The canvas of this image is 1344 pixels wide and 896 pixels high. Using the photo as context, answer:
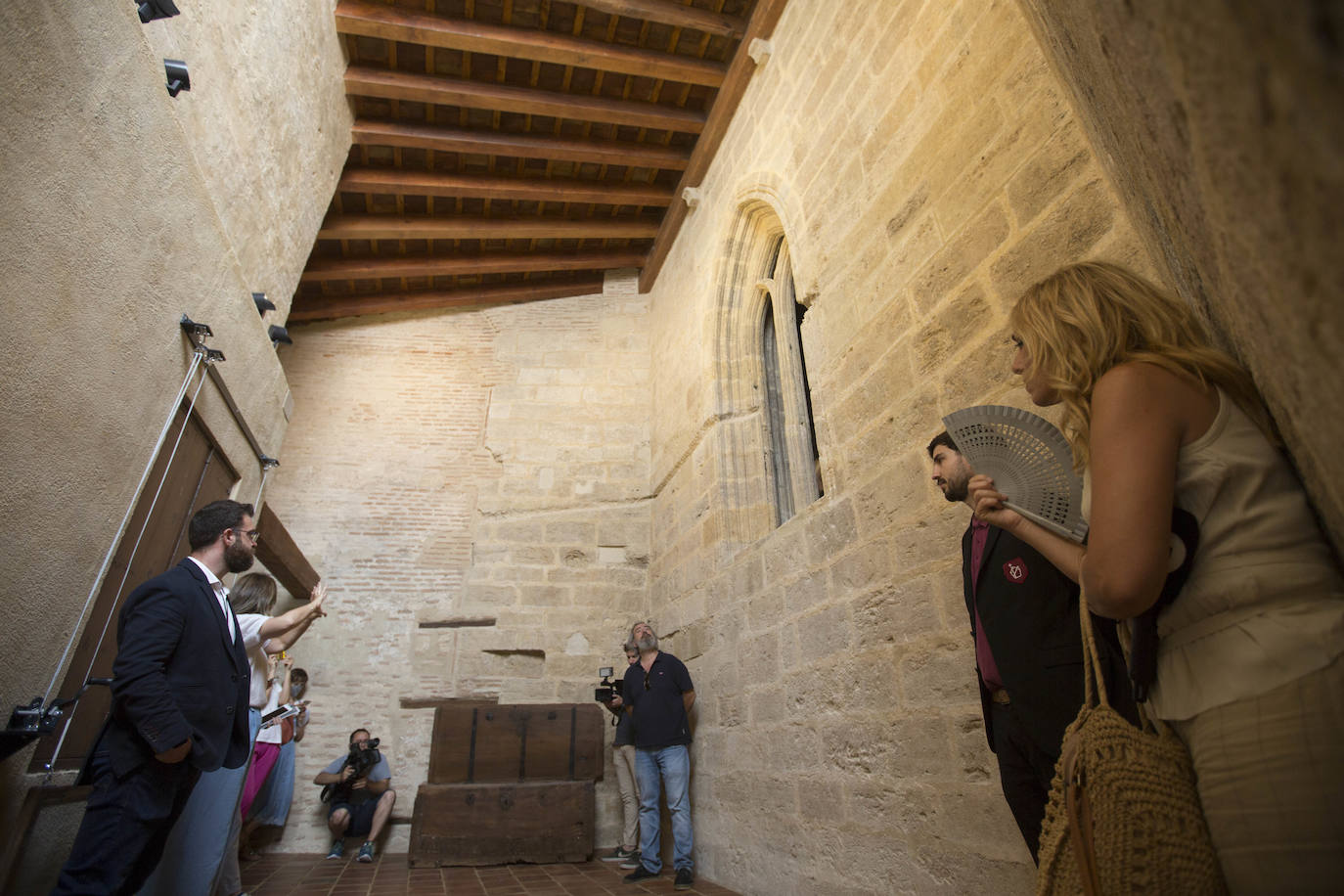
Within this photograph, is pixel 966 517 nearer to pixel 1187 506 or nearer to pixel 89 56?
pixel 1187 506

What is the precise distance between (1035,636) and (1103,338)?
768mm

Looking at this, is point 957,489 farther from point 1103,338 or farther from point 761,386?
point 761,386

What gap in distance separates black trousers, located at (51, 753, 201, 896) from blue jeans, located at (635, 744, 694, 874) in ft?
9.45

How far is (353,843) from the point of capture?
526 cm

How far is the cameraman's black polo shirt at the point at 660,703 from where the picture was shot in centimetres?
431

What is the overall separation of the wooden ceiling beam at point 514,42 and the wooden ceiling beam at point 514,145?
789 mm

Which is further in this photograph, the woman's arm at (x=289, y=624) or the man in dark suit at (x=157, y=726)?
the woman's arm at (x=289, y=624)

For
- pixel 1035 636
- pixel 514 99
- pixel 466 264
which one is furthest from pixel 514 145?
pixel 1035 636

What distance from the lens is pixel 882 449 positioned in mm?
2889

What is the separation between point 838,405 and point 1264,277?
2.74 metres

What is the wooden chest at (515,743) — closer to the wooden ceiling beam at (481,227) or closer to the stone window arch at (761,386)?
the stone window arch at (761,386)

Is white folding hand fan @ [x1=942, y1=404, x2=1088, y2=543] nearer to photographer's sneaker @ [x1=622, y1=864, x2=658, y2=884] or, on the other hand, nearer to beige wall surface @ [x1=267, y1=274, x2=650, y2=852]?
photographer's sneaker @ [x1=622, y1=864, x2=658, y2=884]

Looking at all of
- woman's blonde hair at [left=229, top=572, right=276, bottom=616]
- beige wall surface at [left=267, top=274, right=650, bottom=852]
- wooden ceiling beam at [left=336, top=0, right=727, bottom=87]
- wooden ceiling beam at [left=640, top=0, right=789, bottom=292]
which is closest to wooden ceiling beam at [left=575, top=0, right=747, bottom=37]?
wooden ceiling beam at [left=640, top=0, right=789, bottom=292]

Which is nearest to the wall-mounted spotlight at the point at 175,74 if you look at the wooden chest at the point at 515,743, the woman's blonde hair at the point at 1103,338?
the woman's blonde hair at the point at 1103,338
